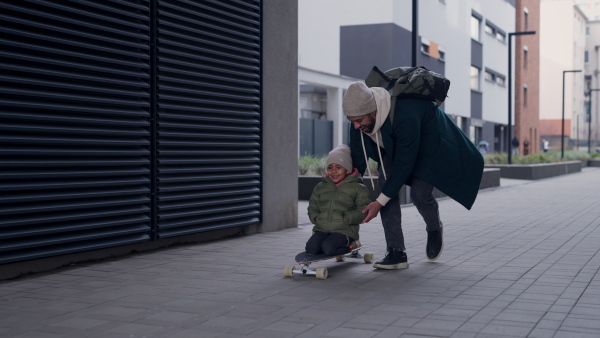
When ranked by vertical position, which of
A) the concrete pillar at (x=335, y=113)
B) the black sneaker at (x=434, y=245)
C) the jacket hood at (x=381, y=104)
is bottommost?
the black sneaker at (x=434, y=245)

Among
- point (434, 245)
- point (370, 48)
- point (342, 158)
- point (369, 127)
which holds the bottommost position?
point (434, 245)

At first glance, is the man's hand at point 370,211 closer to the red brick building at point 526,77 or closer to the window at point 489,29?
the window at point 489,29

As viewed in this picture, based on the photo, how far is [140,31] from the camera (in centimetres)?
747

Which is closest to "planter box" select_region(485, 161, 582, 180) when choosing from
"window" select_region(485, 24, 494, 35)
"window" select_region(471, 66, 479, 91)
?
"window" select_region(471, 66, 479, 91)

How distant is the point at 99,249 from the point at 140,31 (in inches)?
82.1

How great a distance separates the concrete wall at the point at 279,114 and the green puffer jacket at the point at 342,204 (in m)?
3.10

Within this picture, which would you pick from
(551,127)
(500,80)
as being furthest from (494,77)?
(551,127)

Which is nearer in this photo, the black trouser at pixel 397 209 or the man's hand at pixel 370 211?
the man's hand at pixel 370 211

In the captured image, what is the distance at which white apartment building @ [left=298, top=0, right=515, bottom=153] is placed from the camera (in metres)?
32.6

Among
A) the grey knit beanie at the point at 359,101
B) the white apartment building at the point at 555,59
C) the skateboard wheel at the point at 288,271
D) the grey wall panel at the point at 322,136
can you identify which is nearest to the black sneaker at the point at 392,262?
the skateboard wheel at the point at 288,271

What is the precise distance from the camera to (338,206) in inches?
251

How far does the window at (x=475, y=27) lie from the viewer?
43094 millimetres

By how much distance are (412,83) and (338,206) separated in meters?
1.14

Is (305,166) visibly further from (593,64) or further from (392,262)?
(593,64)
